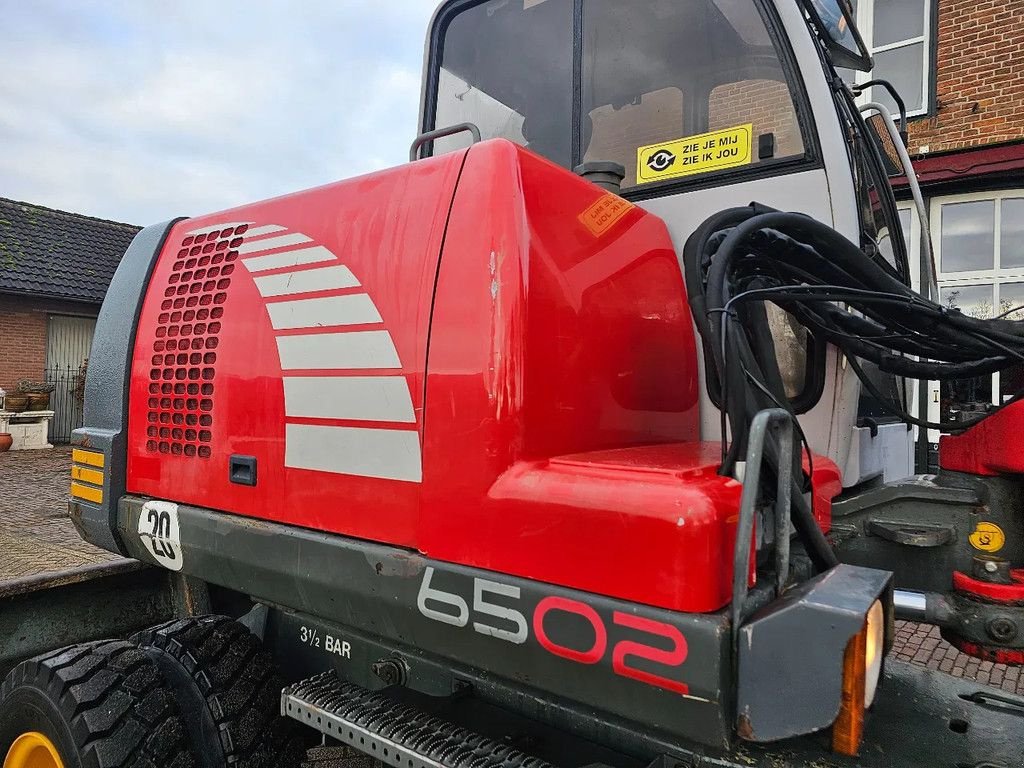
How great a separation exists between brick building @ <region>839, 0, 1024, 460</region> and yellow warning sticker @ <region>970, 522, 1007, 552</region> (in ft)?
25.2

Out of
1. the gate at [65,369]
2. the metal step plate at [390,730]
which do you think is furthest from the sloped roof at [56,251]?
the metal step plate at [390,730]

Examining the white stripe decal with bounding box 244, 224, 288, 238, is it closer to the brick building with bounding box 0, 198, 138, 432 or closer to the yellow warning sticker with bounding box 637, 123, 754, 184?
the yellow warning sticker with bounding box 637, 123, 754, 184

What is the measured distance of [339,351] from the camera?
187 cm

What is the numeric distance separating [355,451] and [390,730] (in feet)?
2.20

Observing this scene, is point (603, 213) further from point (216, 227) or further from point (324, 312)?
point (216, 227)

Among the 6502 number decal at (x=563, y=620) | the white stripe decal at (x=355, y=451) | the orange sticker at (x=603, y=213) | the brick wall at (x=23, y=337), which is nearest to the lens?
the 6502 number decal at (x=563, y=620)

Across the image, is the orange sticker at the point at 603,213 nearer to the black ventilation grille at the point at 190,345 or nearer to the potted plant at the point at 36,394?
the black ventilation grille at the point at 190,345

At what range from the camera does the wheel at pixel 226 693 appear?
2146mm

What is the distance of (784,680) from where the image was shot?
1245 mm

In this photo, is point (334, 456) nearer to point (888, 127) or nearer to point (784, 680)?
point (784, 680)

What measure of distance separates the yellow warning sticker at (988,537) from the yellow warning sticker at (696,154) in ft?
4.05

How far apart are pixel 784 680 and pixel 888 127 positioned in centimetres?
271

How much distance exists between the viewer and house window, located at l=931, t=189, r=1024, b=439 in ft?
29.0

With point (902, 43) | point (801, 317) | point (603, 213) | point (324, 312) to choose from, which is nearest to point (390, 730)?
point (324, 312)
